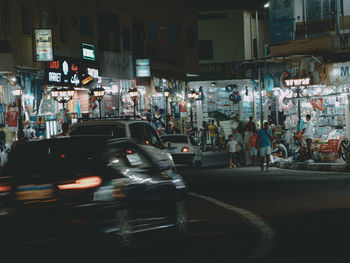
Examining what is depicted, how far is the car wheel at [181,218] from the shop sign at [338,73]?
19168mm

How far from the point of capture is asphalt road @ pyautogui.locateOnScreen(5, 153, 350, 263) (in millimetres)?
8070

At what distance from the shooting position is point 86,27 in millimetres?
37594

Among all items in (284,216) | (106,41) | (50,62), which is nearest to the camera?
(284,216)

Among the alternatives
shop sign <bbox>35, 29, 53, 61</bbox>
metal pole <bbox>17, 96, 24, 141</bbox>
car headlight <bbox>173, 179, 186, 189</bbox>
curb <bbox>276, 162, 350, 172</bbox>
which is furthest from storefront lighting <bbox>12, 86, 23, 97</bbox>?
car headlight <bbox>173, 179, 186, 189</bbox>

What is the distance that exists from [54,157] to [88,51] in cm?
2773

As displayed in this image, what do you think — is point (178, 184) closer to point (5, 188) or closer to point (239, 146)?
point (5, 188)

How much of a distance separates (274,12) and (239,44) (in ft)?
92.0

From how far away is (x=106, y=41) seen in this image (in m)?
39.7

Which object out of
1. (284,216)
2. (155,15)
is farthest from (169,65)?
(284,216)

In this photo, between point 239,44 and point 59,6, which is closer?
point 59,6

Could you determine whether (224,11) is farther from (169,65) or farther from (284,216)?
(284,216)

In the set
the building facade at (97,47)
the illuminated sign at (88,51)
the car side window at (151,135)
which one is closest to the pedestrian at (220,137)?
the building facade at (97,47)

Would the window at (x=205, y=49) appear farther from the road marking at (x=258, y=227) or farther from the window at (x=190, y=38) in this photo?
the road marking at (x=258, y=227)

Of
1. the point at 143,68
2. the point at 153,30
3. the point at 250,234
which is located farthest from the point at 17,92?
the point at 250,234
